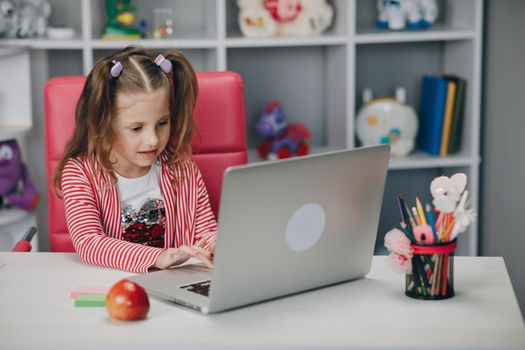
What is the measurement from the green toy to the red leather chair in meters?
0.98

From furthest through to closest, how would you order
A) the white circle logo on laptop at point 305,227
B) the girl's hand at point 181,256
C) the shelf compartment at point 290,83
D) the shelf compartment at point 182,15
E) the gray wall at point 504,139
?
the shelf compartment at point 290,83 < the shelf compartment at point 182,15 < the gray wall at point 504,139 < the girl's hand at point 181,256 < the white circle logo on laptop at point 305,227

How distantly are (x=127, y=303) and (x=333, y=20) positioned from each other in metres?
2.02

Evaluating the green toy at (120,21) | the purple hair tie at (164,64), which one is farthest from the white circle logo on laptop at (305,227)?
the green toy at (120,21)

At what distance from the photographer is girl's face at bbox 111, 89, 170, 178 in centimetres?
174

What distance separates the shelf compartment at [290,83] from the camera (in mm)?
3199

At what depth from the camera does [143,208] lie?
186cm

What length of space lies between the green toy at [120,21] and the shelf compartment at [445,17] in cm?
78

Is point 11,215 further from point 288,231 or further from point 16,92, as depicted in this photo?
point 288,231

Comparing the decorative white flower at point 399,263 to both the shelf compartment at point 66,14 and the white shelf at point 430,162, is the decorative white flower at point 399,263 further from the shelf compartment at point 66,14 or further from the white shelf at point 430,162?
the shelf compartment at point 66,14

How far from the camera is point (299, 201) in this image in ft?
4.32

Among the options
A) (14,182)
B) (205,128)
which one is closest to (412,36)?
(205,128)

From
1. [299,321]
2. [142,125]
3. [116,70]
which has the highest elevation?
[116,70]

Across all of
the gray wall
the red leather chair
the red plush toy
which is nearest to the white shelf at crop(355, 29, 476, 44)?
the gray wall

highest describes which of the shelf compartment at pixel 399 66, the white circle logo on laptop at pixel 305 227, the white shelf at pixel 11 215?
the shelf compartment at pixel 399 66
